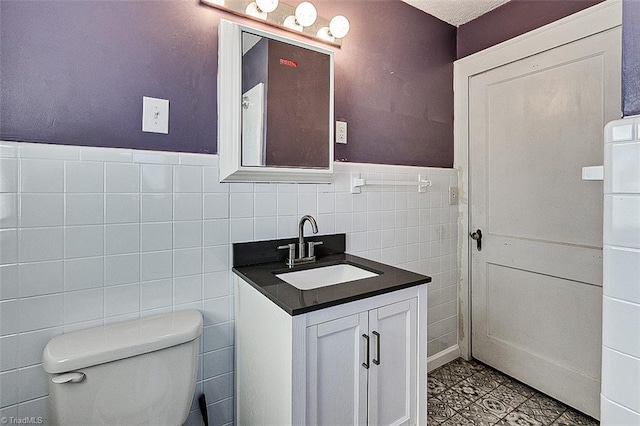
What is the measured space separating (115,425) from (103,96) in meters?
1.08

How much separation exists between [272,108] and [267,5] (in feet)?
1.42

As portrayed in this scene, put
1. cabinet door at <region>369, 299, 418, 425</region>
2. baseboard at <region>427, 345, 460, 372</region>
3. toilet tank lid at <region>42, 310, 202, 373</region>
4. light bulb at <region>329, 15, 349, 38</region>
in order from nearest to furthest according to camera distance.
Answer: toilet tank lid at <region>42, 310, 202, 373</region> < cabinet door at <region>369, 299, 418, 425</region> < light bulb at <region>329, 15, 349, 38</region> < baseboard at <region>427, 345, 460, 372</region>

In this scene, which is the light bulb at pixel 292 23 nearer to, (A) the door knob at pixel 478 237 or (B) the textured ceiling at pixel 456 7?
(B) the textured ceiling at pixel 456 7

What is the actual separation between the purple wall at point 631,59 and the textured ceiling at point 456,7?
142cm

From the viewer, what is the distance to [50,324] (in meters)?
1.08

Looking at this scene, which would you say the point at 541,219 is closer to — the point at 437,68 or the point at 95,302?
the point at 437,68

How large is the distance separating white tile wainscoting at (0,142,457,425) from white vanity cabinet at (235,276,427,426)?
0.16 meters

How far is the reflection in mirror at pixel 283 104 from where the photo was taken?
4.50 ft

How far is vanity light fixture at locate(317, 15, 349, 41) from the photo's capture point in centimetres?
159

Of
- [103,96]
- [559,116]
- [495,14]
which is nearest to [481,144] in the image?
[559,116]

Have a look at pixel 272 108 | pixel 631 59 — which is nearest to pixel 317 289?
pixel 272 108

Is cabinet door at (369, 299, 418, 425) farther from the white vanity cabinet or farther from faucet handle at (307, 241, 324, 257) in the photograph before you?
faucet handle at (307, 241, 324, 257)

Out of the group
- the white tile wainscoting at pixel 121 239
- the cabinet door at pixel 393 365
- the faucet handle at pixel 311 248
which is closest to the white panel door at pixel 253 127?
the white tile wainscoting at pixel 121 239

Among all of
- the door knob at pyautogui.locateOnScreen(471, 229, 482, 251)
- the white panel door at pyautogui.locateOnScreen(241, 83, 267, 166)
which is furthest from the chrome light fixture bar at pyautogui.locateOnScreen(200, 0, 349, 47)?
the door knob at pyautogui.locateOnScreen(471, 229, 482, 251)
